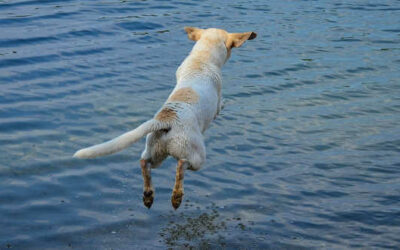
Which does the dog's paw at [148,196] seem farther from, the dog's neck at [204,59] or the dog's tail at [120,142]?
the dog's neck at [204,59]

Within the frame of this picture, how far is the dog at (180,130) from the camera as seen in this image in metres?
6.23

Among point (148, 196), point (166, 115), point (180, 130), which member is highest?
point (166, 115)

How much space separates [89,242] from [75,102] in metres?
4.47

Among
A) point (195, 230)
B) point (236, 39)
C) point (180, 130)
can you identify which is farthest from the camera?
point (236, 39)

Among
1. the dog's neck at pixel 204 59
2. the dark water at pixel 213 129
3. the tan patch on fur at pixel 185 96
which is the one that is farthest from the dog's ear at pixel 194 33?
the dark water at pixel 213 129

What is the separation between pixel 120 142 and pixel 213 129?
15.0 ft

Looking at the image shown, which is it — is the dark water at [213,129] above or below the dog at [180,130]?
below

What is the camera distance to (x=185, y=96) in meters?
6.98

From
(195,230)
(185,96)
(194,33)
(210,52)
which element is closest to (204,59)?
(210,52)

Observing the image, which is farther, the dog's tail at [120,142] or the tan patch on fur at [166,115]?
the tan patch on fur at [166,115]

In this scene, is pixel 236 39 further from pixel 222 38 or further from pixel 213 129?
pixel 213 129

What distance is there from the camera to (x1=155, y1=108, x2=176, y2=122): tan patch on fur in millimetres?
6572

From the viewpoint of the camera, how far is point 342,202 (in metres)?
8.48

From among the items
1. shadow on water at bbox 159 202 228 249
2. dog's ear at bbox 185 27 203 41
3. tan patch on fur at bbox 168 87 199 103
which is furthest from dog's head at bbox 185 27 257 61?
shadow on water at bbox 159 202 228 249
